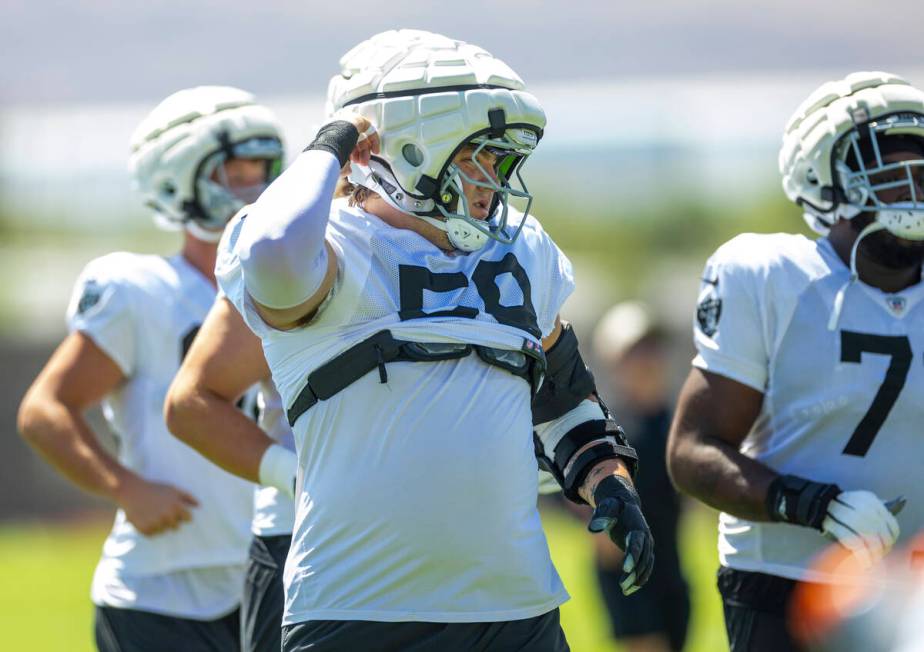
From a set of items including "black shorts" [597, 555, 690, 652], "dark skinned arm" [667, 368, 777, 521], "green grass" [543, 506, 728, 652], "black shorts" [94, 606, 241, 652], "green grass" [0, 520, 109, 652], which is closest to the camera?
"dark skinned arm" [667, 368, 777, 521]

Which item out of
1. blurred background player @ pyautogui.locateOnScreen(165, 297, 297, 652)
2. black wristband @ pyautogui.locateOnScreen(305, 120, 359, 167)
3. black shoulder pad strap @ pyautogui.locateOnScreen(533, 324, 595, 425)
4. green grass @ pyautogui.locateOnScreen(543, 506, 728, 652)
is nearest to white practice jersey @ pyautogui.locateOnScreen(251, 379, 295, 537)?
blurred background player @ pyautogui.locateOnScreen(165, 297, 297, 652)

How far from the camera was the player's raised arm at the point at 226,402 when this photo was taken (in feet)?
13.4

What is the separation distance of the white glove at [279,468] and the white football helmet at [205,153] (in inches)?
62.0

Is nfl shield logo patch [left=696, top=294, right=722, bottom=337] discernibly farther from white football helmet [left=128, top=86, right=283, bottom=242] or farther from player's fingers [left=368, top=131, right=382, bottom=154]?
white football helmet [left=128, top=86, right=283, bottom=242]

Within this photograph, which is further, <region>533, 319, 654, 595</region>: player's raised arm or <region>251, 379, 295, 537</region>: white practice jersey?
<region>251, 379, 295, 537</region>: white practice jersey

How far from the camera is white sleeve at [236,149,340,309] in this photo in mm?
3100

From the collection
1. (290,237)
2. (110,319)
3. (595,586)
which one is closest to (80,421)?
(110,319)

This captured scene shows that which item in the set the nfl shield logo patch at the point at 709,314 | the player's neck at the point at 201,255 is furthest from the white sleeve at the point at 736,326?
the player's neck at the point at 201,255

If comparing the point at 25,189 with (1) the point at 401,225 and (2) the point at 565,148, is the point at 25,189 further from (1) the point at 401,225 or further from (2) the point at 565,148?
(1) the point at 401,225

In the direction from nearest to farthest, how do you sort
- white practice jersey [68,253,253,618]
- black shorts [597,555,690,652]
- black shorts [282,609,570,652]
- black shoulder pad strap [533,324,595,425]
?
black shorts [282,609,570,652] → black shoulder pad strap [533,324,595,425] → white practice jersey [68,253,253,618] → black shorts [597,555,690,652]

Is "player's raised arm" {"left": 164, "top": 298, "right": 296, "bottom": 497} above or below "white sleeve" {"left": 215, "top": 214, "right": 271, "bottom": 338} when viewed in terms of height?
below

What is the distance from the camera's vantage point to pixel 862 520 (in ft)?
13.1

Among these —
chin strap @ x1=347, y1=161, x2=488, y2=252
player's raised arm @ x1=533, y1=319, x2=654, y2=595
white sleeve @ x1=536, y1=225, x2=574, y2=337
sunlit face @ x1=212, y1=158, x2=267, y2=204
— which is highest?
chin strap @ x1=347, y1=161, x2=488, y2=252

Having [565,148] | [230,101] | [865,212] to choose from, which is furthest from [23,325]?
[565,148]
